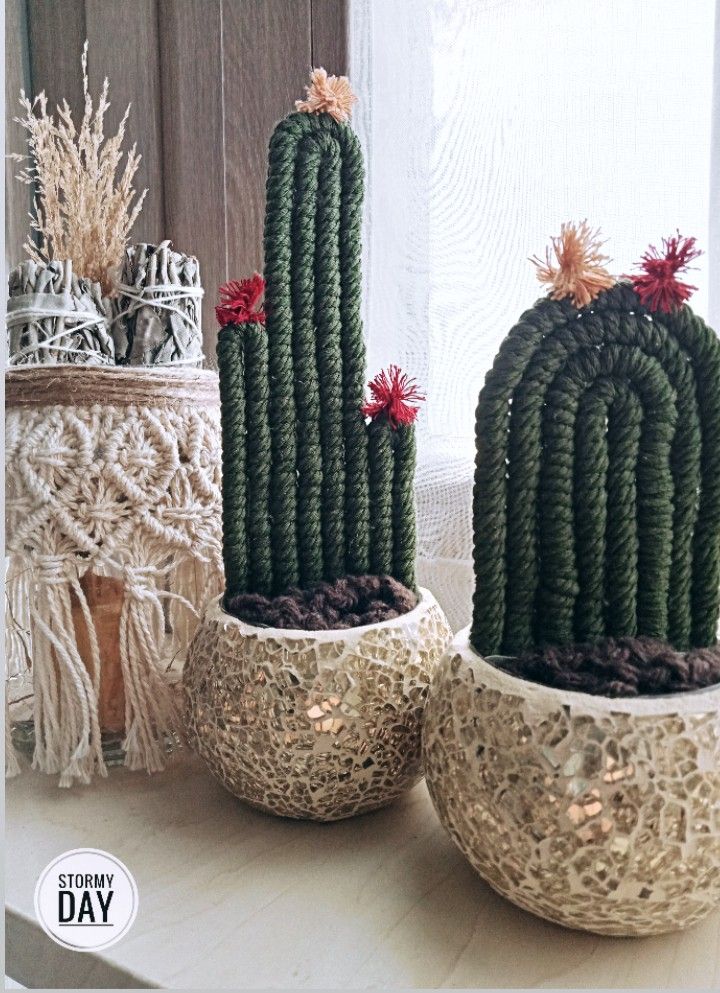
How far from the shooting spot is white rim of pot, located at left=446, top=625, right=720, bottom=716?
37cm

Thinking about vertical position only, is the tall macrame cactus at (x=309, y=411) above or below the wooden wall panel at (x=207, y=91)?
below

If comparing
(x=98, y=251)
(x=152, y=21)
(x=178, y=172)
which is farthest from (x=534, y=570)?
(x=152, y=21)

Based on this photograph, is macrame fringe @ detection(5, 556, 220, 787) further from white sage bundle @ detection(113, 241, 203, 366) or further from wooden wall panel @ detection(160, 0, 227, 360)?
wooden wall panel @ detection(160, 0, 227, 360)

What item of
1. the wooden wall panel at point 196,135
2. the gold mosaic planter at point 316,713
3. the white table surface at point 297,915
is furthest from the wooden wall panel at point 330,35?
the white table surface at point 297,915

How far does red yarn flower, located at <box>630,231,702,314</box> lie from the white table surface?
0.34 meters

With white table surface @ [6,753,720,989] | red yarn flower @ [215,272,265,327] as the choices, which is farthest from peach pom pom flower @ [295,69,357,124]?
white table surface @ [6,753,720,989]

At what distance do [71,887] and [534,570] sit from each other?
0.32 m

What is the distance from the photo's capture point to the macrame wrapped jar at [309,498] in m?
0.48

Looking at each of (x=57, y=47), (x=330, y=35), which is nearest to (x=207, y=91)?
(x=330, y=35)

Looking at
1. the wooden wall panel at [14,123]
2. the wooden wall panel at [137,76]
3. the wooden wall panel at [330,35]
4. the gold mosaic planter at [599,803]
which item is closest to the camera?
the gold mosaic planter at [599,803]

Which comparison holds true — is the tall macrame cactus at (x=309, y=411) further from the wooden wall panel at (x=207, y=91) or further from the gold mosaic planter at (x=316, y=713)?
the wooden wall panel at (x=207, y=91)

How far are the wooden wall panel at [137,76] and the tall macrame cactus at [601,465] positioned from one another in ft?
1.96

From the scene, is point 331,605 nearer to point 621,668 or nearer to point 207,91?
point 621,668

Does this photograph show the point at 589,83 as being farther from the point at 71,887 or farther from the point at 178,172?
the point at 71,887
